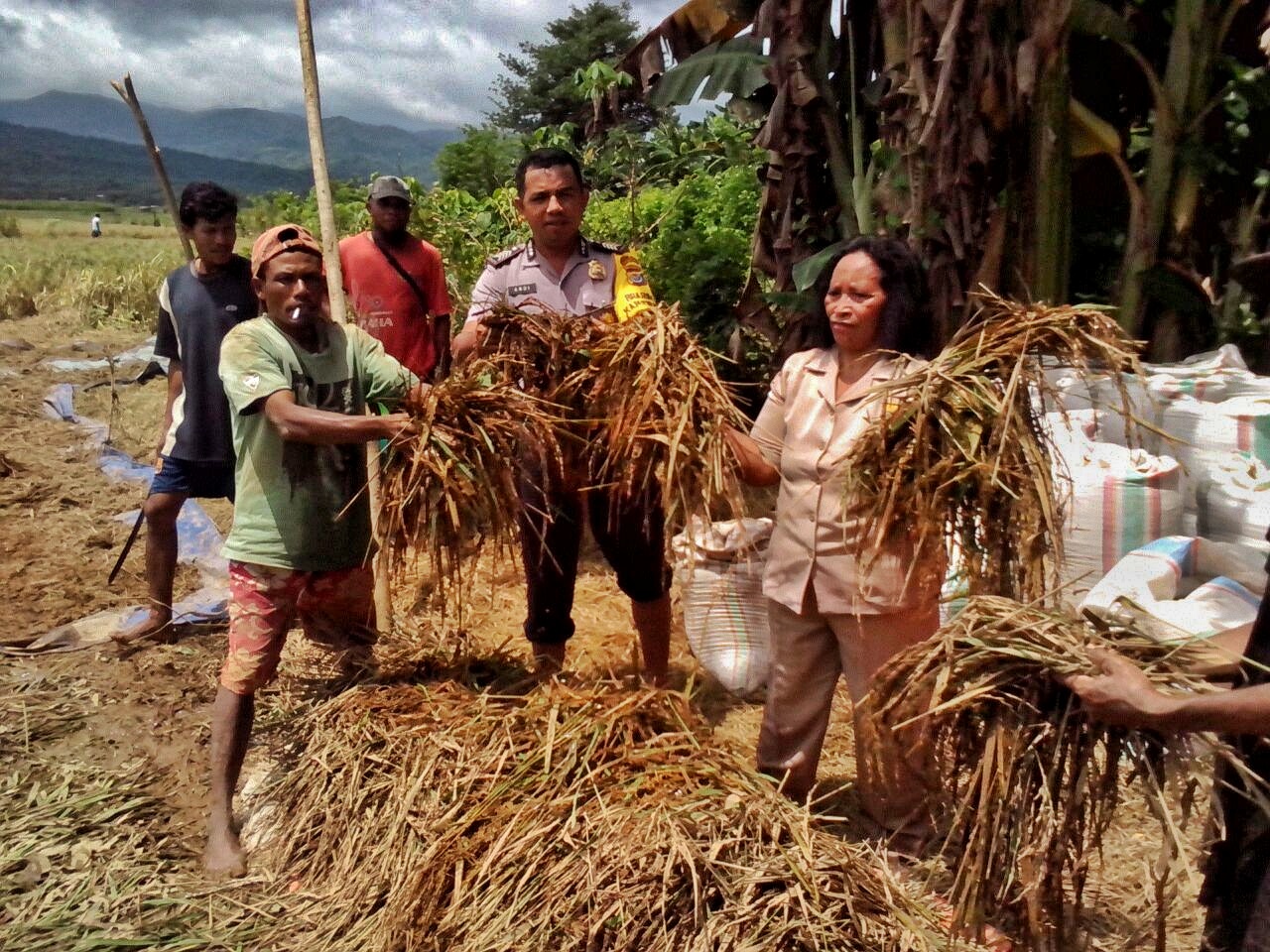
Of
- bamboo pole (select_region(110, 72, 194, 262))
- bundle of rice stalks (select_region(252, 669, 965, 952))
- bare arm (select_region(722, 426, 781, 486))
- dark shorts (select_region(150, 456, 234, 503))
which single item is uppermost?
bamboo pole (select_region(110, 72, 194, 262))

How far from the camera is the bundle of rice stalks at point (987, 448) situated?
6.95 ft

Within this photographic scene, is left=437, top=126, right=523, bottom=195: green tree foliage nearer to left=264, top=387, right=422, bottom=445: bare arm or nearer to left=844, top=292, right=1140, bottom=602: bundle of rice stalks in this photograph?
left=264, top=387, right=422, bottom=445: bare arm

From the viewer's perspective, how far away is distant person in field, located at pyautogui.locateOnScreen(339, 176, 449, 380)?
14.4 feet

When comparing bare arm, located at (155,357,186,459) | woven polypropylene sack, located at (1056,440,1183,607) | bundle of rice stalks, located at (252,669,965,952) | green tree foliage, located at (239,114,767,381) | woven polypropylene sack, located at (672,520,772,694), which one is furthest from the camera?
green tree foliage, located at (239,114,767,381)

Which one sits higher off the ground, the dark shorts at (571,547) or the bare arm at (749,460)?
the bare arm at (749,460)

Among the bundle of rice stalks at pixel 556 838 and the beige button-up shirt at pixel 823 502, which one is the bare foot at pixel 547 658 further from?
the beige button-up shirt at pixel 823 502

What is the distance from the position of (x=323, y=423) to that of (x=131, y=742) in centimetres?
171

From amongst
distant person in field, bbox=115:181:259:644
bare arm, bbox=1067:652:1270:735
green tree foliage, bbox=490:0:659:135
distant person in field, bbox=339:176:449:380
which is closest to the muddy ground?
bare arm, bbox=1067:652:1270:735

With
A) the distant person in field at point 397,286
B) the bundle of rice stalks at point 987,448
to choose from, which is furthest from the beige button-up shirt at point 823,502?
the distant person in field at point 397,286

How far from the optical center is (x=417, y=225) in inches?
301

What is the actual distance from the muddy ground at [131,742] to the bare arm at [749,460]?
639 millimetres

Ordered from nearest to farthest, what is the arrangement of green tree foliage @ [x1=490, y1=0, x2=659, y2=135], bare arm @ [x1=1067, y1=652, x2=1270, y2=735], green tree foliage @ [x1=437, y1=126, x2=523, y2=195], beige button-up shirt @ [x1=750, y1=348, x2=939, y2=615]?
bare arm @ [x1=1067, y1=652, x2=1270, y2=735]
beige button-up shirt @ [x1=750, y1=348, x2=939, y2=615]
green tree foliage @ [x1=437, y1=126, x2=523, y2=195]
green tree foliage @ [x1=490, y1=0, x2=659, y2=135]

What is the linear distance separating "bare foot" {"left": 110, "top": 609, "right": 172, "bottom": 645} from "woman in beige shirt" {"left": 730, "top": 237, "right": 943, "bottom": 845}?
2840 mm

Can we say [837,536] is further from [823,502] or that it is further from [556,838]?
[556,838]
